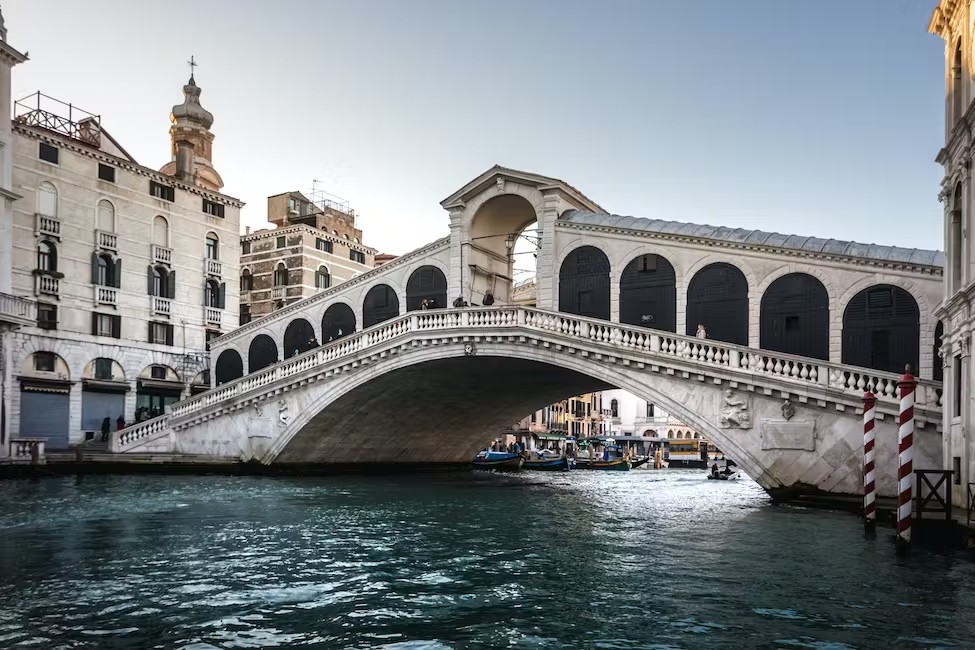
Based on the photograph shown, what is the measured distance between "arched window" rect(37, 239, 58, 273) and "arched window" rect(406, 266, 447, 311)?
43.2ft

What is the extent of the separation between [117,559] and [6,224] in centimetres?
2030

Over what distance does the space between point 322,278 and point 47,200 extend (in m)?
15.4

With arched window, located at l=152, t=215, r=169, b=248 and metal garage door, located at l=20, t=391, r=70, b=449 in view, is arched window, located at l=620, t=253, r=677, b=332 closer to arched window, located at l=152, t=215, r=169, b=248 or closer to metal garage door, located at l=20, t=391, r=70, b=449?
arched window, located at l=152, t=215, r=169, b=248

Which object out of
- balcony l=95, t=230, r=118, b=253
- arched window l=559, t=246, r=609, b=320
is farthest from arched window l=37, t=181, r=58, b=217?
arched window l=559, t=246, r=609, b=320

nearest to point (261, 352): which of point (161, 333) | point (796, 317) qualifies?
point (161, 333)

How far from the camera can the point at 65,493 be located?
21.7 metres

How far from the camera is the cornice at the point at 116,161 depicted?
32.0m

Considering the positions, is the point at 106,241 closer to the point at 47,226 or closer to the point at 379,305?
the point at 47,226

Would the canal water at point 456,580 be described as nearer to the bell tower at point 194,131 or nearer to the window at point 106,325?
the window at point 106,325

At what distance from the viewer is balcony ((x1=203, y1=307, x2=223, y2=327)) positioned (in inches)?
1513

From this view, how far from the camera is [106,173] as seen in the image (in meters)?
34.7

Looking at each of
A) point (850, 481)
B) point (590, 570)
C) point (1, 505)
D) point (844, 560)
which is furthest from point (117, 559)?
point (850, 481)

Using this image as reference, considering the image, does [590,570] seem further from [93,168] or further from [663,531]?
[93,168]

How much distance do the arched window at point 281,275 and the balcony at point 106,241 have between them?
10.8 m
